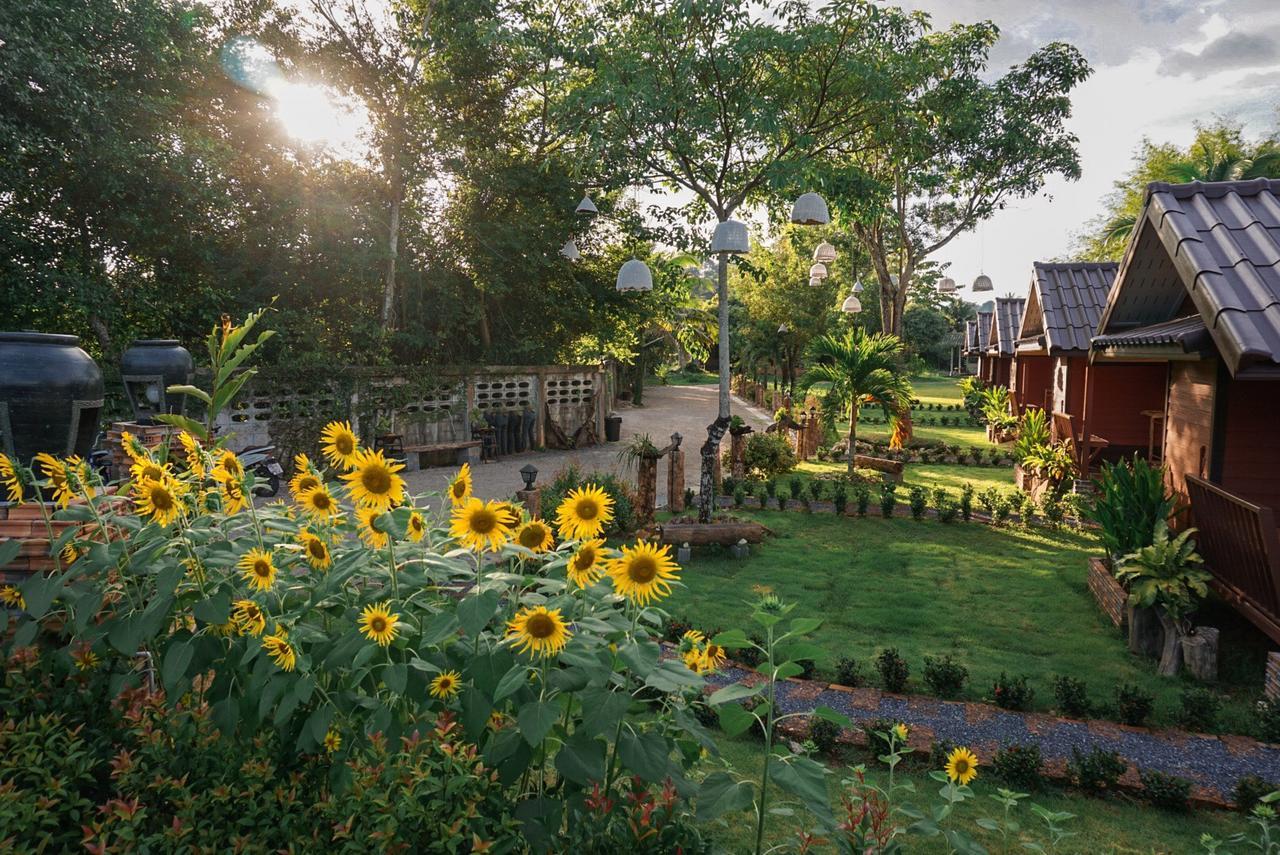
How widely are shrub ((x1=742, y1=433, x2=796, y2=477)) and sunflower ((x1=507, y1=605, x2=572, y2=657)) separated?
448 inches

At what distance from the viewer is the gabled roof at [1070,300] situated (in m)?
12.4

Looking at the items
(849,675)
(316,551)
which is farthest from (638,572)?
(849,675)

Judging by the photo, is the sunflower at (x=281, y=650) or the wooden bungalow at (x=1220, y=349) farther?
the wooden bungalow at (x=1220, y=349)

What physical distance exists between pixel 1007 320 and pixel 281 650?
22.9 meters

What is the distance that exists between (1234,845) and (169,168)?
14951mm

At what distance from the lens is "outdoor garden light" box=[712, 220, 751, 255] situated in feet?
27.2

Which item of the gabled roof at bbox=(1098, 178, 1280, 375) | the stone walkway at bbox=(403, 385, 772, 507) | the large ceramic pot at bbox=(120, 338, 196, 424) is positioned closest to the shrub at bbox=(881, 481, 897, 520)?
the stone walkway at bbox=(403, 385, 772, 507)

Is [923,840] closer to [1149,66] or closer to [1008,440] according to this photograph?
[1149,66]

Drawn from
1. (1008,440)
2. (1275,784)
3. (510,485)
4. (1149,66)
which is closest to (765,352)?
(1008,440)

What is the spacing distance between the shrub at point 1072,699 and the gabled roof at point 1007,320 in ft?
58.5

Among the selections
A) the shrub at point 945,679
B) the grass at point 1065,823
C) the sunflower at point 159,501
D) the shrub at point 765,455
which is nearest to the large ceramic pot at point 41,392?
the sunflower at point 159,501

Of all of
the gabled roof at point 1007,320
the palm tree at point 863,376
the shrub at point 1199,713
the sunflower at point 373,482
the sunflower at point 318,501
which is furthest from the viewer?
the gabled roof at point 1007,320

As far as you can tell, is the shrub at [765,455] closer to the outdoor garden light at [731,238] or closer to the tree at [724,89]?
the tree at [724,89]

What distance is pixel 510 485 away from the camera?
484 inches
